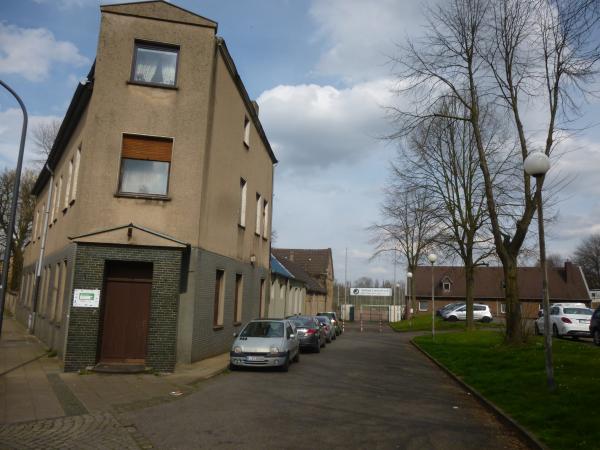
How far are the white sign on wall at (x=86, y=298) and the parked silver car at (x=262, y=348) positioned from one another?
147 inches

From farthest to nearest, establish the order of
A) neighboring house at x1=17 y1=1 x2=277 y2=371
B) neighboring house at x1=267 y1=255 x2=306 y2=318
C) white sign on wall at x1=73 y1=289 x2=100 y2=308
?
neighboring house at x1=267 y1=255 x2=306 y2=318 → neighboring house at x1=17 y1=1 x2=277 y2=371 → white sign on wall at x1=73 y1=289 x2=100 y2=308

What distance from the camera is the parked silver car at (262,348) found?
13422mm

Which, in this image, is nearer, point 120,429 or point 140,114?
point 120,429

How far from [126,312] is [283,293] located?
18.2 meters

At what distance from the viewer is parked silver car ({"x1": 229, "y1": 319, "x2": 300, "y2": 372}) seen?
44.0 ft

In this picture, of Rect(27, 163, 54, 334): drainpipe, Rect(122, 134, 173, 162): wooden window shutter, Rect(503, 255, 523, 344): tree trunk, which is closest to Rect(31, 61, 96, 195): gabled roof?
Rect(27, 163, 54, 334): drainpipe

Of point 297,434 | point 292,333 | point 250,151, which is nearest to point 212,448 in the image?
point 297,434

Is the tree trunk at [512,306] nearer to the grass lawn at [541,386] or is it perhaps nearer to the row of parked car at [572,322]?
the grass lawn at [541,386]

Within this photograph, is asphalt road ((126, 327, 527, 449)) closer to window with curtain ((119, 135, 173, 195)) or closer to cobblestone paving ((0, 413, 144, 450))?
cobblestone paving ((0, 413, 144, 450))

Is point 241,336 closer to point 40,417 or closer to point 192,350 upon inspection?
point 192,350

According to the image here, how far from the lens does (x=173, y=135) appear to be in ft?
45.7

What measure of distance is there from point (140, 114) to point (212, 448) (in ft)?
33.0

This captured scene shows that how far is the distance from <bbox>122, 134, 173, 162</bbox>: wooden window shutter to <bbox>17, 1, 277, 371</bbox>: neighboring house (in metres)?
0.03

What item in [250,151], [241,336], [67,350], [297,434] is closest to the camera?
[297,434]
